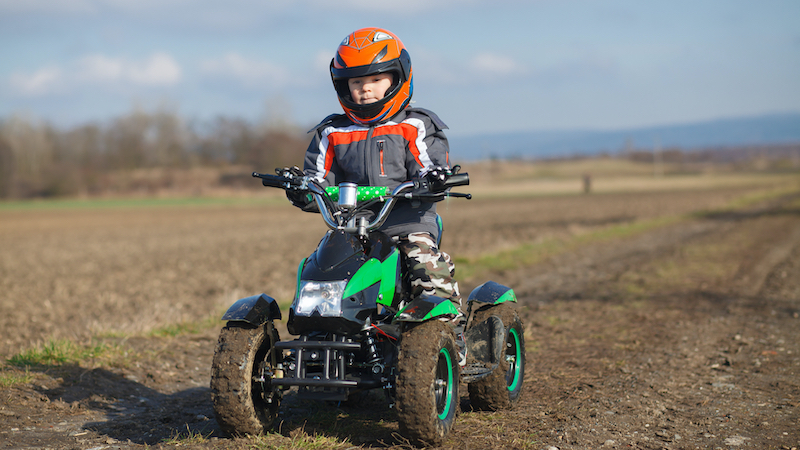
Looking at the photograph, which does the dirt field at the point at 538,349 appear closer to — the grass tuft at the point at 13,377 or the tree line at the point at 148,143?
the grass tuft at the point at 13,377

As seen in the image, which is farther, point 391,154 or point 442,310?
point 391,154

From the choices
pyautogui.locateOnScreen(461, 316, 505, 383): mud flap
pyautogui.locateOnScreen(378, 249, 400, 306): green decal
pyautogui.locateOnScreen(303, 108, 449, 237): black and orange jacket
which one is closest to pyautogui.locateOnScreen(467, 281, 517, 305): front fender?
pyautogui.locateOnScreen(461, 316, 505, 383): mud flap

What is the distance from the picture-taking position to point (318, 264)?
3928 millimetres

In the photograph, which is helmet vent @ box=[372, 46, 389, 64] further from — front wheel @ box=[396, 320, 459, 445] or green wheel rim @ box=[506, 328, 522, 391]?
green wheel rim @ box=[506, 328, 522, 391]

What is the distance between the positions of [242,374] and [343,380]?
575 millimetres

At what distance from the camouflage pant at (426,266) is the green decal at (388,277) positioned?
152 millimetres

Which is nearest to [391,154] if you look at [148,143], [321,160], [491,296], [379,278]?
[321,160]

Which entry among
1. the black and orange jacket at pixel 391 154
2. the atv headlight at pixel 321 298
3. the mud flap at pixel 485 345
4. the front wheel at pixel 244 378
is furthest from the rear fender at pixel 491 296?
the front wheel at pixel 244 378

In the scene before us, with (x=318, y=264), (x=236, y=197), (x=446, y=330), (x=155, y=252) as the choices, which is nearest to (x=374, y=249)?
(x=318, y=264)

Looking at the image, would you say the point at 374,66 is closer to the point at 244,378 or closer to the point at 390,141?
the point at 390,141

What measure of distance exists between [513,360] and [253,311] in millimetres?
2176

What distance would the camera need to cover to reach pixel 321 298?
3.81 meters

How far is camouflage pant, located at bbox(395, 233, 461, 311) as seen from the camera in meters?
4.26

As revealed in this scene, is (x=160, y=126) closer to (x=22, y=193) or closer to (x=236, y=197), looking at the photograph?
(x=22, y=193)
